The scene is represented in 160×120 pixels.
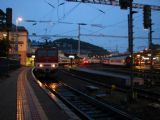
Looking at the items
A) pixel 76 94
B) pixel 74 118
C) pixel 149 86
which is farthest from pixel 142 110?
pixel 149 86

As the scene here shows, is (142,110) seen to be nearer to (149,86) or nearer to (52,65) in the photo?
(149,86)

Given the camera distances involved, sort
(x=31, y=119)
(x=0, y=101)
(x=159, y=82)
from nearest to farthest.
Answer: (x=31, y=119)
(x=0, y=101)
(x=159, y=82)

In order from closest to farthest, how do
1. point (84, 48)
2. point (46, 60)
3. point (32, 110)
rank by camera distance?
point (32, 110), point (46, 60), point (84, 48)

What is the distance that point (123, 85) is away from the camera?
96.3 feet

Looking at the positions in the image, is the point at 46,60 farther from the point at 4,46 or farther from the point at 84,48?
the point at 84,48

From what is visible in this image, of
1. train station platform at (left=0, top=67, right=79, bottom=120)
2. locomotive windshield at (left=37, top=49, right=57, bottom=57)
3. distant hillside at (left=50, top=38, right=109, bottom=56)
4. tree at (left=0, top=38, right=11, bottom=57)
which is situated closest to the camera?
train station platform at (left=0, top=67, right=79, bottom=120)

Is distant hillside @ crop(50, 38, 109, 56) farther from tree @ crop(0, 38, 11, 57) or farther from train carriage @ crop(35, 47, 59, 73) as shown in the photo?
train carriage @ crop(35, 47, 59, 73)

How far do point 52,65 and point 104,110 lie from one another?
22.2 metres

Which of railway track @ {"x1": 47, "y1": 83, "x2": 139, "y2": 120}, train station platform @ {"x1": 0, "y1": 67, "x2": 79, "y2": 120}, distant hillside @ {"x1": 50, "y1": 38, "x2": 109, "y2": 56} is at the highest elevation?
distant hillside @ {"x1": 50, "y1": 38, "x2": 109, "y2": 56}

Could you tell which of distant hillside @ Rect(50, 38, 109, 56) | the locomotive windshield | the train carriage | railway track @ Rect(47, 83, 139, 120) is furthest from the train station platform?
distant hillside @ Rect(50, 38, 109, 56)

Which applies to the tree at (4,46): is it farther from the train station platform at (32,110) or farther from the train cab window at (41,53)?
the train station platform at (32,110)

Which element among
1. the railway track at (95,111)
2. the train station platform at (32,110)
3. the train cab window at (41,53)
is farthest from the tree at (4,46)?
the train station platform at (32,110)

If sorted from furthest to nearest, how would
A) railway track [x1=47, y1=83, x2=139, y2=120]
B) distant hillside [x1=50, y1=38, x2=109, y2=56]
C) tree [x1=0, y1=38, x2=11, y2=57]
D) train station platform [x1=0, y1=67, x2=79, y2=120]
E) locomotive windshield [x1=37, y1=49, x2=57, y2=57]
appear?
distant hillside [x1=50, y1=38, x2=109, y2=56] < tree [x1=0, y1=38, x2=11, y2=57] < locomotive windshield [x1=37, y1=49, x2=57, y2=57] < railway track [x1=47, y1=83, x2=139, y2=120] < train station platform [x1=0, y1=67, x2=79, y2=120]

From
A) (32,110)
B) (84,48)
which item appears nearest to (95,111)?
(32,110)
